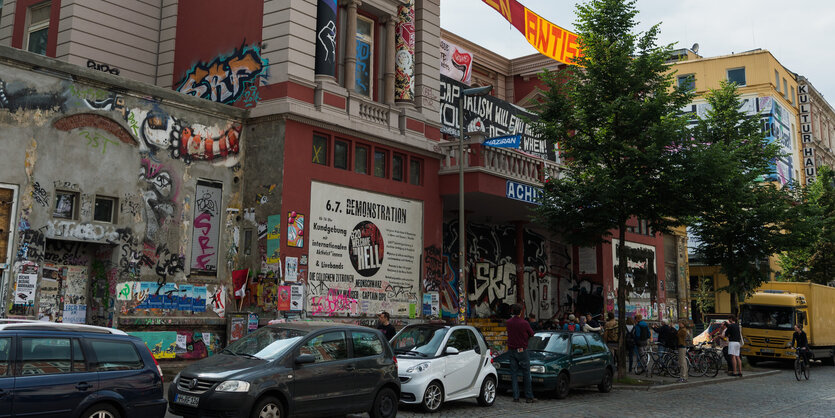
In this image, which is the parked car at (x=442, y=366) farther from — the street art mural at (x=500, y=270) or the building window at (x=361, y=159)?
the street art mural at (x=500, y=270)

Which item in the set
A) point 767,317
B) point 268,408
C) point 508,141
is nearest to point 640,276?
point 767,317

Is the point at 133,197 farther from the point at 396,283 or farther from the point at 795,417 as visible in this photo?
the point at 795,417

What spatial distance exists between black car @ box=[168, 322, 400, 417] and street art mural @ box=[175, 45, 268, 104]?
10.7 m

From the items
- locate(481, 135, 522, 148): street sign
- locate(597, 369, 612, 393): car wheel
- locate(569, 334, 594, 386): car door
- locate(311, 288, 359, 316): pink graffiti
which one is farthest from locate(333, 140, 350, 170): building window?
locate(597, 369, 612, 393): car wheel

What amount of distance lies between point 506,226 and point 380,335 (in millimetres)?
18805

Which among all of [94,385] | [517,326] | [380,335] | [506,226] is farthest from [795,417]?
[506,226]

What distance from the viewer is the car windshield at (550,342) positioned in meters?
17.6

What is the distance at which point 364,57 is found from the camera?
23203mm

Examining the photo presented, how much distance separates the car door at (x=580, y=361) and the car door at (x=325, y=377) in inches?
291

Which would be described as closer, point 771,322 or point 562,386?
point 562,386

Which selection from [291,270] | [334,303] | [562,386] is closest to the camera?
[562,386]

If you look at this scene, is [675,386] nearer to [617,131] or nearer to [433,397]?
[617,131]

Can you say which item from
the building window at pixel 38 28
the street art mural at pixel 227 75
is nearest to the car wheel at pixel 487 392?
the street art mural at pixel 227 75

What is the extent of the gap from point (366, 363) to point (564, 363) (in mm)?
6716
